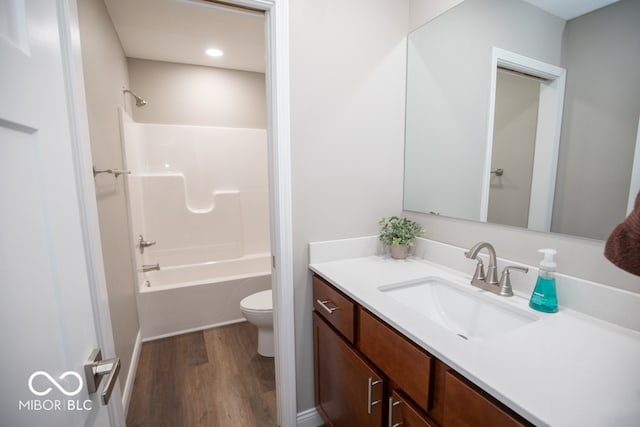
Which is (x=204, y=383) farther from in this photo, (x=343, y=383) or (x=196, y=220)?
(x=196, y=220)

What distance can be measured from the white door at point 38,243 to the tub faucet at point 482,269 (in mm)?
1160

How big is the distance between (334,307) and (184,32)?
7.69ft

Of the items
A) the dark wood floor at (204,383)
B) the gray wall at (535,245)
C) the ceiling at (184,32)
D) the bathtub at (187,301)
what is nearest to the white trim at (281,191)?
the ceiling at (184,32)

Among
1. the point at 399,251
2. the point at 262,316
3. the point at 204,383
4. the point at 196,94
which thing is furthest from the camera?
the point at 196,94

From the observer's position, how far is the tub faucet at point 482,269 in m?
1.10

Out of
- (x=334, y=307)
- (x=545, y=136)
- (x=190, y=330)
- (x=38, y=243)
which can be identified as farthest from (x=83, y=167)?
(x=190, y=330)

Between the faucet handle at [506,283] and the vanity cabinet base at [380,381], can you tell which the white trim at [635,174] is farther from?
the vanity cabinet base at [380,381]

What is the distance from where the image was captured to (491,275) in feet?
3.72

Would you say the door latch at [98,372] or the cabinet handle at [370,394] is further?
the cabinet handle at [370,394]

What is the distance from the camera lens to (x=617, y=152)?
0.88 m

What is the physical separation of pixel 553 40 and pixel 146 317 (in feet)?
10.0

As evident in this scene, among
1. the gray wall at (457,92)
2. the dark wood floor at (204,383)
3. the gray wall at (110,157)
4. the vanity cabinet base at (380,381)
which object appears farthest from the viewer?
the dark wood floor at (204,383)

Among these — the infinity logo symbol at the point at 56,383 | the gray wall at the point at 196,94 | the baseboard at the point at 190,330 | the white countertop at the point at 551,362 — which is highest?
the gray wall at the point at 196,94

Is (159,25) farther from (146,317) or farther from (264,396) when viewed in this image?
(264,396)
